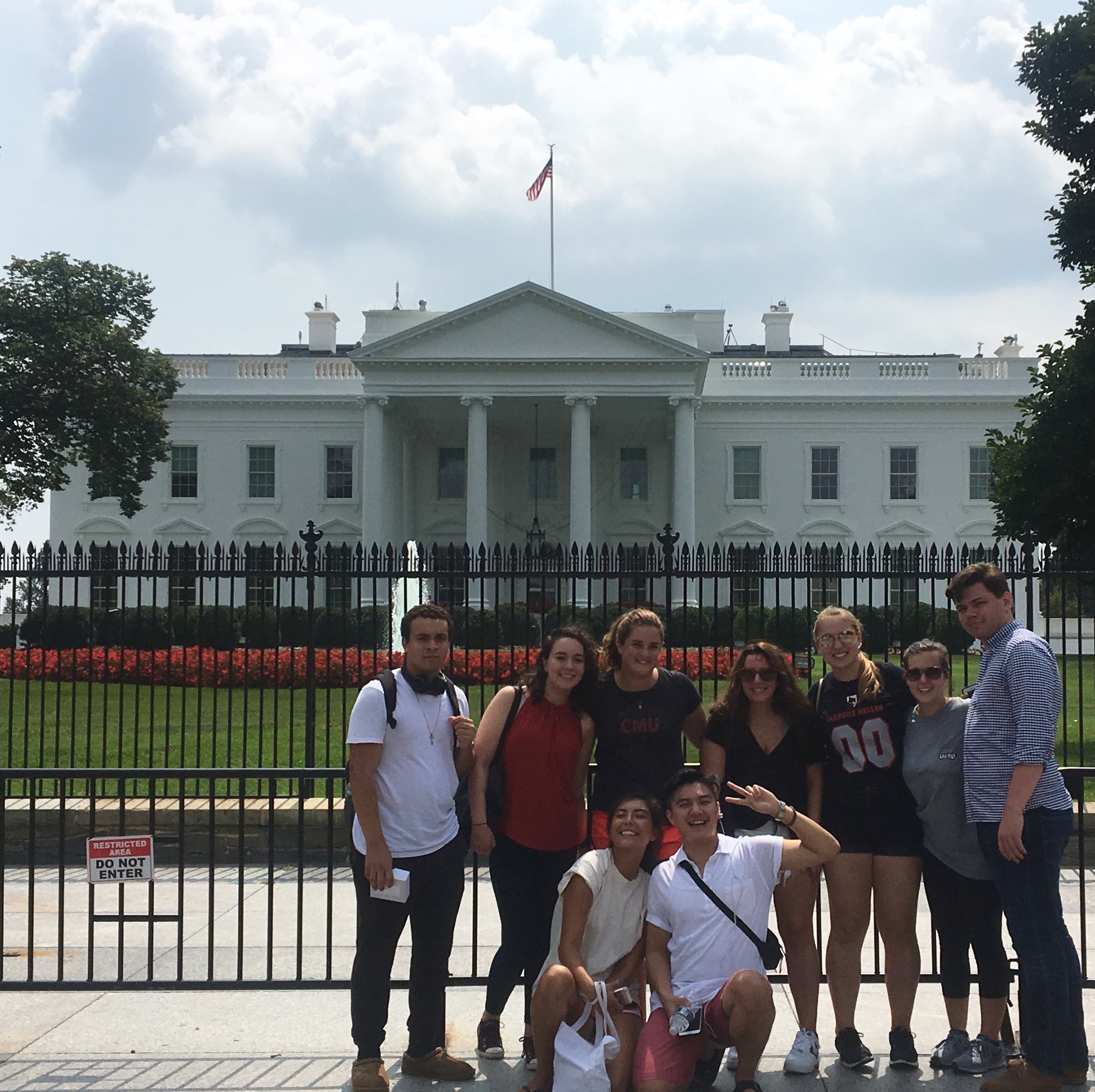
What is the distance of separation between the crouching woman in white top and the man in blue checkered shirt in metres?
1.24

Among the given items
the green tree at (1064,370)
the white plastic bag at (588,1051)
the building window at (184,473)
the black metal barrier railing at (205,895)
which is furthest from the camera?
the building window at (184,473)

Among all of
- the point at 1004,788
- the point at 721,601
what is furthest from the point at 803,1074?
the point at 721,601

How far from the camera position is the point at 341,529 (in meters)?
43.4

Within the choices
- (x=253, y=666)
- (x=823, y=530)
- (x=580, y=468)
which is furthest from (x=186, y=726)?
(x=823, y=530)

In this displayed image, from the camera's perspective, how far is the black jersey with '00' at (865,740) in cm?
460

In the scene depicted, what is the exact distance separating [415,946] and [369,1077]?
506 mm

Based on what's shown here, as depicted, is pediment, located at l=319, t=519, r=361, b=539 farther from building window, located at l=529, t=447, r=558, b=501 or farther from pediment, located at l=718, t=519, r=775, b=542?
pediment, located at l=718, t=519, r=775, b=542

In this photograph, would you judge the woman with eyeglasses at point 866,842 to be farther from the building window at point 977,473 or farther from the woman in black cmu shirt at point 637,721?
the building window at point 977,473

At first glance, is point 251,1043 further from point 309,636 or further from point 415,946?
point 309,636

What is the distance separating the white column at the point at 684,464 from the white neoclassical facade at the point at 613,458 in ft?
5.27

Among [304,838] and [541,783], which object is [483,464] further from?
[541,783]

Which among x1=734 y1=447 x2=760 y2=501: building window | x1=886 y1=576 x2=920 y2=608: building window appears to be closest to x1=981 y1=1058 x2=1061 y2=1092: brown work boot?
x1=886 y1=576 x2=920 y2=608: building window

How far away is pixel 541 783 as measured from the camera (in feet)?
15.1

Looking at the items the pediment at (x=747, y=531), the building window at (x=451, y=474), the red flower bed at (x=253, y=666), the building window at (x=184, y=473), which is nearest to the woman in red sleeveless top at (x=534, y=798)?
the red flower bed at (x=253, y=666)
